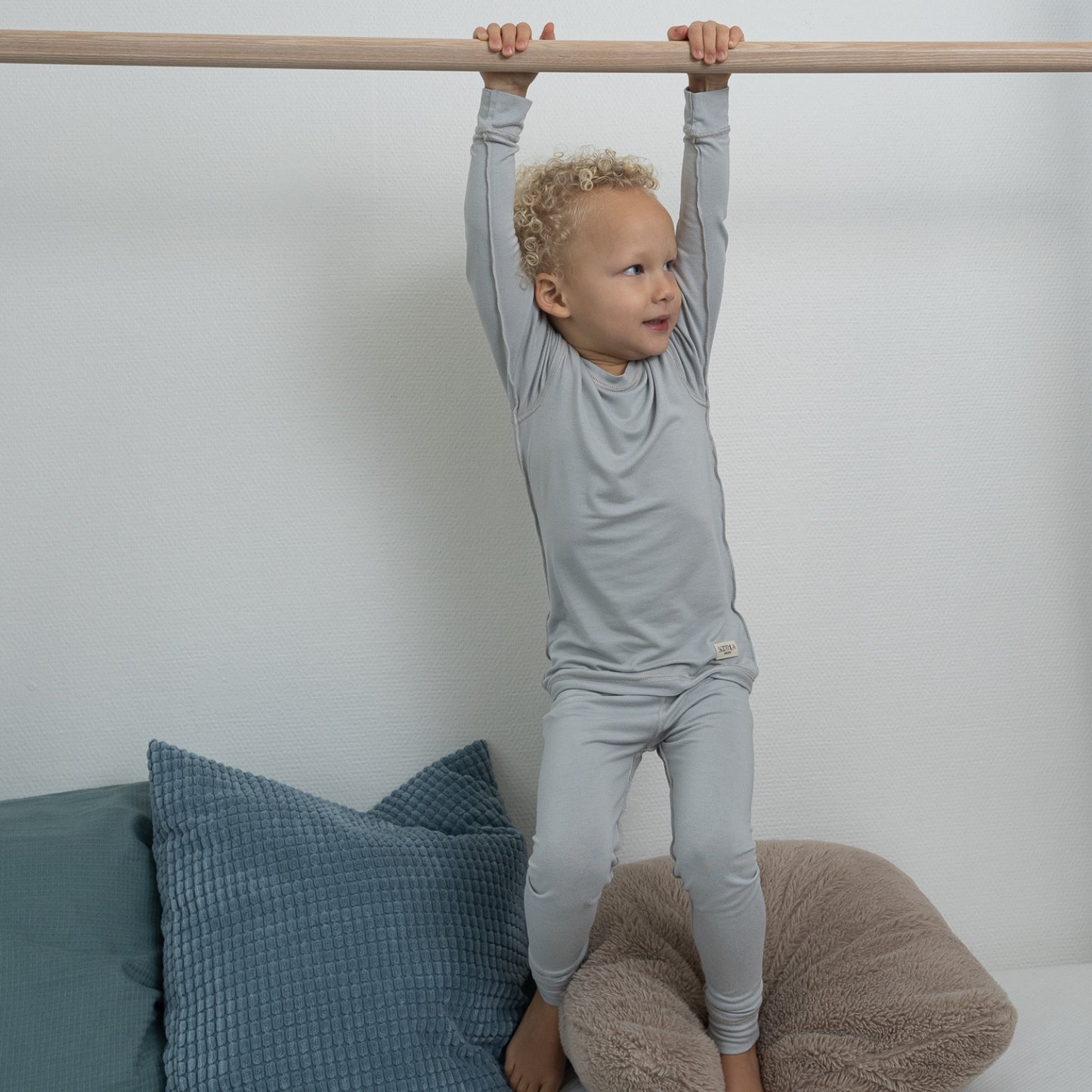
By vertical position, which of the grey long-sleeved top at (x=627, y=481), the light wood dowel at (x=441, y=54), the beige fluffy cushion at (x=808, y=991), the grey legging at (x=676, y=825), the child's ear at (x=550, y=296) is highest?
the light wood dowel at (x=441, y=54)

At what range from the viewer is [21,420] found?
141 cm

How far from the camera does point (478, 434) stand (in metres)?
1.47

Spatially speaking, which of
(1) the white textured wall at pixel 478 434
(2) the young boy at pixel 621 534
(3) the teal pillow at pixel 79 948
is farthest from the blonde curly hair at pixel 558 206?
(3) the teal pillow at pixel 79 948

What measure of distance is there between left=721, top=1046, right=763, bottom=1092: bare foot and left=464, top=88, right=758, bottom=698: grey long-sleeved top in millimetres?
417

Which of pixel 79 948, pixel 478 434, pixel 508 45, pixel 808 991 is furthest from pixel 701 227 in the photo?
pixel 79 948

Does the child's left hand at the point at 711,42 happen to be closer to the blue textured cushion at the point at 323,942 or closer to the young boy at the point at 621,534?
the young boy at the point at 621,534

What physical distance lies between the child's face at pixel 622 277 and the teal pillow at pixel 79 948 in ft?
2.77

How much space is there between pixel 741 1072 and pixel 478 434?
857 millimetres

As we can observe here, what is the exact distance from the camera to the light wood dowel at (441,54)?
1.04 metres

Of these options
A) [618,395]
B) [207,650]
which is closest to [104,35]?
[618,395]

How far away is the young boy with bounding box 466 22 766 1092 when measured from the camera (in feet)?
3.74

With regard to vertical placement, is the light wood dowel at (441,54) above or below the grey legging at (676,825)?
above

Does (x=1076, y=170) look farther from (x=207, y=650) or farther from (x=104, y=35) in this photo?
(x=207, y=650)

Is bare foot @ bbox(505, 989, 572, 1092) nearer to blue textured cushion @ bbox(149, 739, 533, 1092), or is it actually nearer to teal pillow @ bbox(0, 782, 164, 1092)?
blue textured cushion @ bbox(149, 739, 533, 1092)
